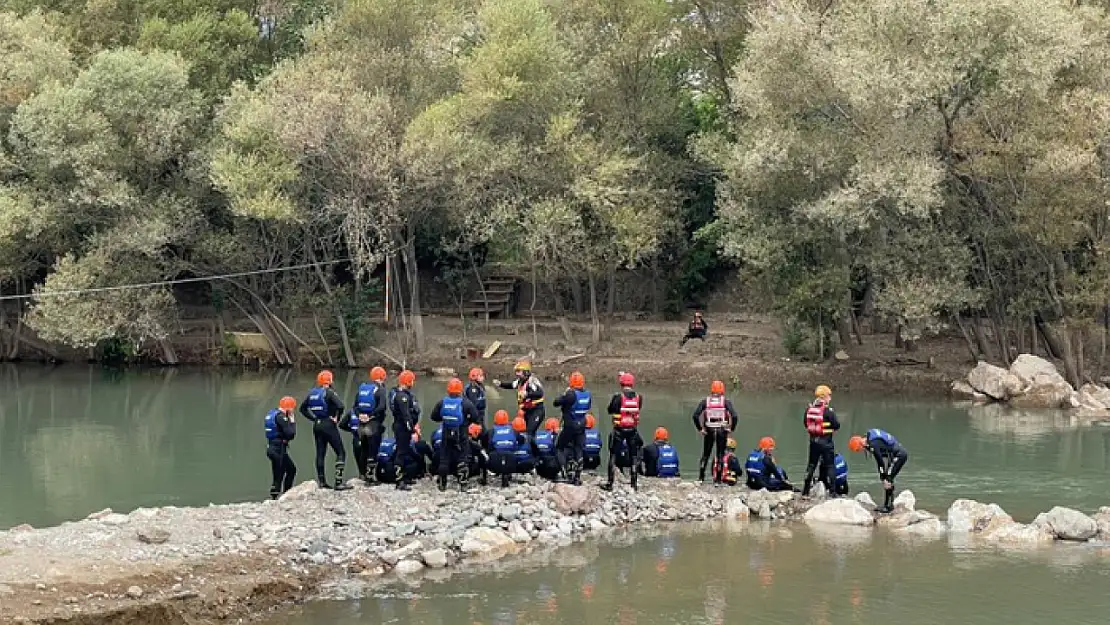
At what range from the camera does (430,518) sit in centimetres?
1983

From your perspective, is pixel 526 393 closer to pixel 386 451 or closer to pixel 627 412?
pixel 627 412

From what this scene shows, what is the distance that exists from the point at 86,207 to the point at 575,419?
91.5ft

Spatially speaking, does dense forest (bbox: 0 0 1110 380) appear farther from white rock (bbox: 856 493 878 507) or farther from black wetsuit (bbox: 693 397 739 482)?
white rock (bbox: 856 493 878 507)

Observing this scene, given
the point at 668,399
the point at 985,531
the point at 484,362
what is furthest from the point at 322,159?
the point at 985,531

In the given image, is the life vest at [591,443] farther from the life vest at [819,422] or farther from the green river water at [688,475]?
the life vest at [819,422]

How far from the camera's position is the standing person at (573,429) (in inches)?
856

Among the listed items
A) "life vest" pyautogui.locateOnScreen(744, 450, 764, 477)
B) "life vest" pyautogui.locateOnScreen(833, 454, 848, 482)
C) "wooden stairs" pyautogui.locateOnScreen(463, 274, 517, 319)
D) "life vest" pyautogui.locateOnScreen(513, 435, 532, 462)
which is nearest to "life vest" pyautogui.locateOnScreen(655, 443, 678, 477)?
"life vest" pyautogui.locateOnScreen(744, 450, 764, 477)

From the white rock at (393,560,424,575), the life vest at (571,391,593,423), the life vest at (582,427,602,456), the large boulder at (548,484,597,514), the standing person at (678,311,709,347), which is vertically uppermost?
the standing person at (678,311,709,347)

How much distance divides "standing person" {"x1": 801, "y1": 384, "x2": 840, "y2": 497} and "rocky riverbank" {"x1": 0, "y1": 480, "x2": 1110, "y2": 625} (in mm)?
581

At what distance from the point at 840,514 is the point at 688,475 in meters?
4.63

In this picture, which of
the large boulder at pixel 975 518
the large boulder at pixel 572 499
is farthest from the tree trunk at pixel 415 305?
the large boulder at pixel 975 518

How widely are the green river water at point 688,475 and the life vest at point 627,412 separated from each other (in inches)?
93.6

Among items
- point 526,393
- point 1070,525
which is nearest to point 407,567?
point 526,393

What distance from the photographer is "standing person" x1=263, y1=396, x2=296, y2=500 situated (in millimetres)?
20984
